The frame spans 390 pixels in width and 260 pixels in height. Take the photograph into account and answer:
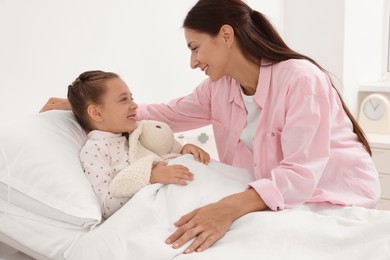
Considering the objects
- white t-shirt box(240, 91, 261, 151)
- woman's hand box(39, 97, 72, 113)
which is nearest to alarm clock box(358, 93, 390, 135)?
white t-shirt box(240, 91, 261, 151)

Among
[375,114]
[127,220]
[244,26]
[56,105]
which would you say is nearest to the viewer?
[127,220]

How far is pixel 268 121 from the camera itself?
146cm

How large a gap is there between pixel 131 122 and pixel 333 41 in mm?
1681

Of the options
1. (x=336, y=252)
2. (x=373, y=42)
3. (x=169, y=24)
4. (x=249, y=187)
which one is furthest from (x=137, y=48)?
(x=373, y=42)

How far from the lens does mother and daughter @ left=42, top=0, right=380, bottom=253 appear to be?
130 cm

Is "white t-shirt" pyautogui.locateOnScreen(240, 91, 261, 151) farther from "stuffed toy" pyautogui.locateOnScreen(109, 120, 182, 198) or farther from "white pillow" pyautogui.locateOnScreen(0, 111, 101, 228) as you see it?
"white pillow" pyautogui.locateOnScreen(0, 111, 101, 228)

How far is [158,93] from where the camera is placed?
2.15 m

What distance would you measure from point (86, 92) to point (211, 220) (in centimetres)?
59

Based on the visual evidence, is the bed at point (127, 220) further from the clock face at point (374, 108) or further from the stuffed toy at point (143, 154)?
the clock face at point (374, 108)

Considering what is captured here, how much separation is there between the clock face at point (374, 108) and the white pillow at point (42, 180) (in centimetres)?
211

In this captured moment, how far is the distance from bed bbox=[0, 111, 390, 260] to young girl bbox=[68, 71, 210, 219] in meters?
0.08

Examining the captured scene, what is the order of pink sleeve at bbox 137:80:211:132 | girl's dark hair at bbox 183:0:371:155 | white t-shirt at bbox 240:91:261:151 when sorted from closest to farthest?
girl's dark hair at bbox 183:0:371:155 → white t-shirt at bbox 240:91:261:151 → pink sleeve at bbox 137:80:211:132

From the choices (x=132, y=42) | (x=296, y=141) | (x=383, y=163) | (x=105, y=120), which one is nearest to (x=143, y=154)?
(x=105, y=120)

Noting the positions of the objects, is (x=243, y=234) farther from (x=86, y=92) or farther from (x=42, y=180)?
(x=86, y=92)
